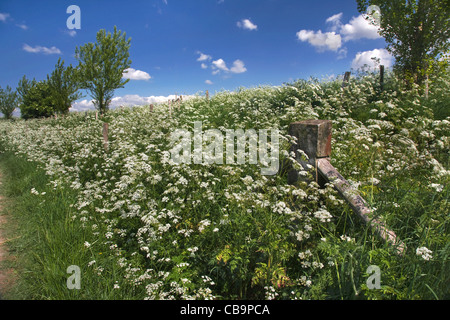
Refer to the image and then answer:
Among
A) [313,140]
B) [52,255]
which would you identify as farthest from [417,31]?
[52,255]

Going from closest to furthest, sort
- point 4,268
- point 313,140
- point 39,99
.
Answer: point 313,140 → point 4,268 → point 39,99

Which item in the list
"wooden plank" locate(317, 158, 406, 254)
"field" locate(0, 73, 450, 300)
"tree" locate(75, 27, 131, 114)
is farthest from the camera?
"tree" locate(75, 27, 131, 114)

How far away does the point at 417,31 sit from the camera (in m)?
11.3

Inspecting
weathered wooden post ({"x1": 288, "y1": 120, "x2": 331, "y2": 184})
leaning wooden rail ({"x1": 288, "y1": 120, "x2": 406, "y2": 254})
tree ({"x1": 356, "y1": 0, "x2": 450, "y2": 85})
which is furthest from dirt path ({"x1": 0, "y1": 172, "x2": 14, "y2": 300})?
tree ({"x1": 356, "y1": 0, "x2": 450, "y2": 85})

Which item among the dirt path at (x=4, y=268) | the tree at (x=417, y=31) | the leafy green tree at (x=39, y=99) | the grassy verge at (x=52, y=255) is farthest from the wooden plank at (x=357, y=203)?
the leafy green tree at (x=39, y=99)

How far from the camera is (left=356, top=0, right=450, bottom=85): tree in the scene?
1082 centimetres

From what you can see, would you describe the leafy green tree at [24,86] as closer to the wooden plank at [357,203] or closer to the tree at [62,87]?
the tree at [62,87]

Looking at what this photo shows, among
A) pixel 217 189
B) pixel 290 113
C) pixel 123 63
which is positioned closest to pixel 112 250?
pixel 217 189

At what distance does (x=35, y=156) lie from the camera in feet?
28.8

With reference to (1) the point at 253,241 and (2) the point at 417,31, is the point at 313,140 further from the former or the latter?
(2) the point at 417,31

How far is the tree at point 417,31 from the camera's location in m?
10.8

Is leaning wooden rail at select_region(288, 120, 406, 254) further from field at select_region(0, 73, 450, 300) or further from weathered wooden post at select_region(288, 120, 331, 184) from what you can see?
field at select_region(0, 73, 450, 300)
